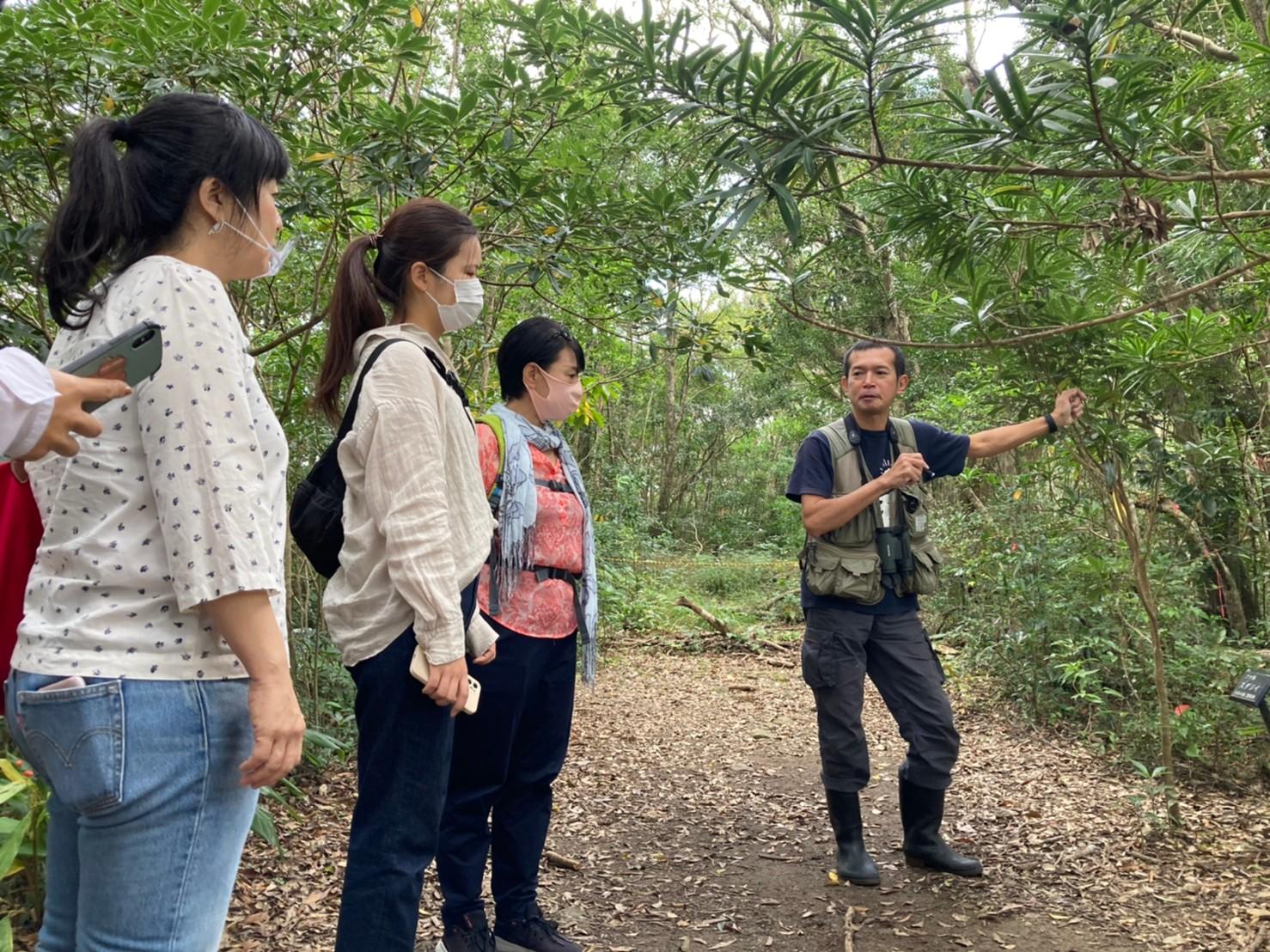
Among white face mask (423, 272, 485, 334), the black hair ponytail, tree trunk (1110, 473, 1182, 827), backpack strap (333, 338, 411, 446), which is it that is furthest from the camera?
tree trunk (1110, 473, 1182, 827)

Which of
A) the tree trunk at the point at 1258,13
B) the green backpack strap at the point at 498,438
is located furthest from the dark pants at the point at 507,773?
the tree trunk at the point at 1258,13

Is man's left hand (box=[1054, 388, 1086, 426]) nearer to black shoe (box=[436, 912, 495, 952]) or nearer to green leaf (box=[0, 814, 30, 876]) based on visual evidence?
black shoe (box=[436, 912, 495, 952])

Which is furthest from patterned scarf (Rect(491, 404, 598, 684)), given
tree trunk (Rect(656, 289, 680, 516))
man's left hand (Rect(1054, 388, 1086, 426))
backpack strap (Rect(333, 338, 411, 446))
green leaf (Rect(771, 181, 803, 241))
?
tree trunk (Rect(656, 289, 680, 516))

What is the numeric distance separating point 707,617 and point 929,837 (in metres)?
6.37

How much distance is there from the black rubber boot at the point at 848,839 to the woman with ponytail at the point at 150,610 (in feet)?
8.60

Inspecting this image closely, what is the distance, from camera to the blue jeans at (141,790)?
1.19 meters

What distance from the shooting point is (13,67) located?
2.82 metres

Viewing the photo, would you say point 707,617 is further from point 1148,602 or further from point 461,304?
point 461,304

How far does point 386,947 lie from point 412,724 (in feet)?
1.46

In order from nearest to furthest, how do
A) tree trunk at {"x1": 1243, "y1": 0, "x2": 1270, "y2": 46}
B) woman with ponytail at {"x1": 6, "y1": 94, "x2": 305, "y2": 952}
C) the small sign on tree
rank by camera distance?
woman with ponytail at {"x1": 6, "y1": 94, "x2": 305, "y2": 952} < the small sign on tree < tree trunk at {"x1": 1243, "y1": 0, "x2": 1270, "y2": 46}

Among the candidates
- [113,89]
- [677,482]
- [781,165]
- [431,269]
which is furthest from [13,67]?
[677,482]

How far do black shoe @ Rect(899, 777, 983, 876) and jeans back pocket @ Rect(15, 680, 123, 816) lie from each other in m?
2.96

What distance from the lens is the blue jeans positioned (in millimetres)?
1188

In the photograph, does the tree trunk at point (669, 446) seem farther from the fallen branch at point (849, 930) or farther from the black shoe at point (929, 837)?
the fallen branch at point (849, 930)
